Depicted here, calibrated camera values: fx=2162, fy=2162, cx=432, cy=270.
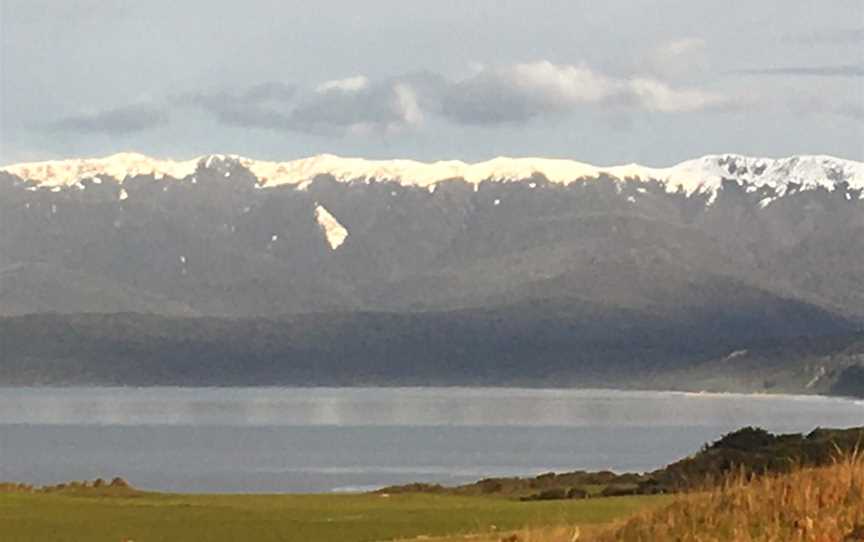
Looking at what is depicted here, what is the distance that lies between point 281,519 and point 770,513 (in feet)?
45.0

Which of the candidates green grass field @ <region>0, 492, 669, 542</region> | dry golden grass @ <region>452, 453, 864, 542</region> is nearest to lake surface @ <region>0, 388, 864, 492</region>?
green grass field @ <region>0, 492, 669, 542</region>

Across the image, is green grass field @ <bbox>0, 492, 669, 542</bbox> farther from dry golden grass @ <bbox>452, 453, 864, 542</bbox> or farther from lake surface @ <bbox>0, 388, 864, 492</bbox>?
lake surface @ <bbox>0, 388, 864, 492</bbox>

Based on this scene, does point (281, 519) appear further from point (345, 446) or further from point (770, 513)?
point (345, 446)

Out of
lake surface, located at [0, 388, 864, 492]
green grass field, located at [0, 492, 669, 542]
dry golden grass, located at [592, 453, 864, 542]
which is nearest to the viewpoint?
dry golden grass, located at [592, 453, 864, 542]

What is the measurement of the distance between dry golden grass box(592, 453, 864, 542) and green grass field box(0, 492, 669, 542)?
6.68 m

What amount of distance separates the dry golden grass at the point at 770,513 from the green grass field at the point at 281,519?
6680mm

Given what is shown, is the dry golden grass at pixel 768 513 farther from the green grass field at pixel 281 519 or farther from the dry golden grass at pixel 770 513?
the green grass field at pixel 281 519

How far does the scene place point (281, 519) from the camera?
2683 centimetres

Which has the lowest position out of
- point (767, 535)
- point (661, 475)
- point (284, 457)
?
point (767, 535)

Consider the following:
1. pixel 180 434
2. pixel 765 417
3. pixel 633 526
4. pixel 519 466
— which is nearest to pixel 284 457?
pixel 519 466

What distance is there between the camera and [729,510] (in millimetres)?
Result: 14102

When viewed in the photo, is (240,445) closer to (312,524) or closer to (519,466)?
(519,466)

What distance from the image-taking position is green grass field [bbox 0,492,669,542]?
23938 millimetres

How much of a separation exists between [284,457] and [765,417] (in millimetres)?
67322
